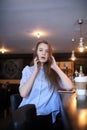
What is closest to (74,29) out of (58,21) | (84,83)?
(58,21)

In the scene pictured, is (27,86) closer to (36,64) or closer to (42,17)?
(36,64)

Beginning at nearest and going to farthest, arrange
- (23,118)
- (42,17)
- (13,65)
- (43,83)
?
(23,118)
(43,83)
(42,17)
(13,65)

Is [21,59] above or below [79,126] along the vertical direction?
above

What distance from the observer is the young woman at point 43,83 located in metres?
1.45

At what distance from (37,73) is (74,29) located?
3.91 metres

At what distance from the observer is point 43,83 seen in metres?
1.50

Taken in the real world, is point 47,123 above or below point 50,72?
below

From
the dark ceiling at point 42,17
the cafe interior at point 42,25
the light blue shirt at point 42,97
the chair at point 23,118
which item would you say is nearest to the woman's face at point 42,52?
the light blue shirt at point 42,97

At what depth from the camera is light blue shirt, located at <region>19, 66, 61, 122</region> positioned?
4.73ft

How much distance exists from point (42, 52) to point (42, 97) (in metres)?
0.32

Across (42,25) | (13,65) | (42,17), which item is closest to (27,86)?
(42,17)

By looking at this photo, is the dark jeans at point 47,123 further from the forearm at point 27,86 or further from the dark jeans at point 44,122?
the forearm at point 27,86

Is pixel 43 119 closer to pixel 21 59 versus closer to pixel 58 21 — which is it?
pixel 58 21

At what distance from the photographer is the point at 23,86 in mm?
1483
